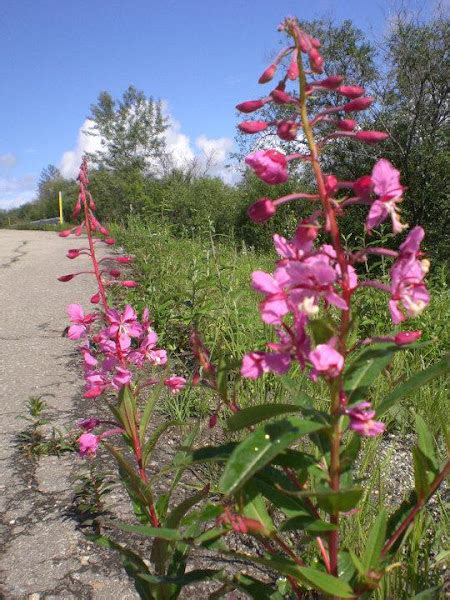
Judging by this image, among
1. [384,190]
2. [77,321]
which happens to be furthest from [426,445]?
[77,321]

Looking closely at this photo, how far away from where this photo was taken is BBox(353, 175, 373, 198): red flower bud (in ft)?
3.28

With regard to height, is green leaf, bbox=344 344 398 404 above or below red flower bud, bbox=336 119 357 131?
below

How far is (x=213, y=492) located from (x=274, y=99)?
1.64 meters

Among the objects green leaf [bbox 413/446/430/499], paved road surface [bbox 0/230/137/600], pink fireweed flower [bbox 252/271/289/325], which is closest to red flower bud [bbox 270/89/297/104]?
pink fireweed flower [bbox 252/271/289/325]

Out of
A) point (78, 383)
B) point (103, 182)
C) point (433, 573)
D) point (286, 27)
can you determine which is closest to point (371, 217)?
point (286, 27)

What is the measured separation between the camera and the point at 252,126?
44.4 inches

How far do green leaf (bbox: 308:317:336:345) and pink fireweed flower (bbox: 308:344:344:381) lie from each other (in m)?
0.04

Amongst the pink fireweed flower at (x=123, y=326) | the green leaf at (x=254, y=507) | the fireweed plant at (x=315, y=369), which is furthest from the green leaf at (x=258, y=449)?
the pink fireweed flower at (x=123, y=326)

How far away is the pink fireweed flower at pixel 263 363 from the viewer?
0.97 meters

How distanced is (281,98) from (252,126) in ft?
0.38

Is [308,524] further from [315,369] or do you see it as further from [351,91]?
[351,91]

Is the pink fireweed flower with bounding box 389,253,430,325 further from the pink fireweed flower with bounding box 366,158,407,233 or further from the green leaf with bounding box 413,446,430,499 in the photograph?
the green leaf with bounding box 413,446,430,499

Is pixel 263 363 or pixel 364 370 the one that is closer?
pixel 263 363

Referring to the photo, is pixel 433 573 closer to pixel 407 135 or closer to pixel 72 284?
pixel 72 284
